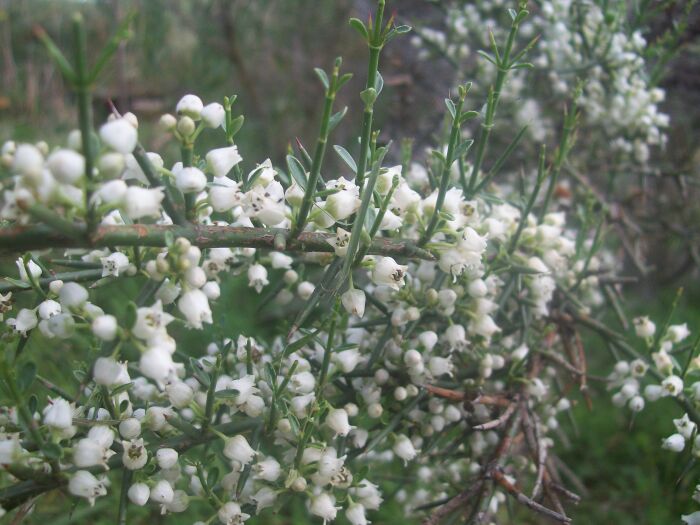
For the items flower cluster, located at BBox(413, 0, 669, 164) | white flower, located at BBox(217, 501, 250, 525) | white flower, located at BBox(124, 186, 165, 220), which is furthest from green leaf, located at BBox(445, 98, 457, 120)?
flower cluster, located at BBox(413, 0, 669, 164)

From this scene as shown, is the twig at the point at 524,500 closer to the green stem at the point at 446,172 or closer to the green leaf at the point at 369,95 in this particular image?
the green stem at the point at 446,172

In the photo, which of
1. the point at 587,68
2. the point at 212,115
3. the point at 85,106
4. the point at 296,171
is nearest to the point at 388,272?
the point at 296,171

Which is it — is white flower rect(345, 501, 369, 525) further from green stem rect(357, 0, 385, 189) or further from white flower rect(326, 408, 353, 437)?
green stem rect(357, 0, 385, 189)

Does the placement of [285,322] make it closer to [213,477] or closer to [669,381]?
[213,477]

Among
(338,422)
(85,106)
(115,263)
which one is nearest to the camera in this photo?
(85,106)

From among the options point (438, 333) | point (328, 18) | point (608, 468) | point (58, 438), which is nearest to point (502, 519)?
point (608, 468)

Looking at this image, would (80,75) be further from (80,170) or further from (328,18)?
(328,18)
